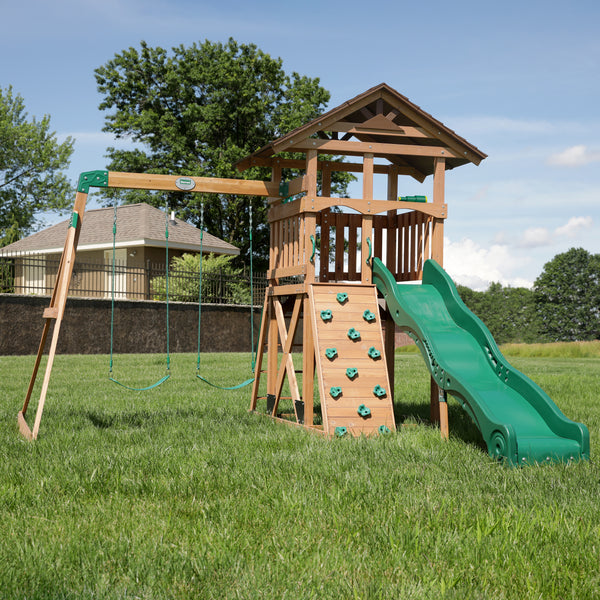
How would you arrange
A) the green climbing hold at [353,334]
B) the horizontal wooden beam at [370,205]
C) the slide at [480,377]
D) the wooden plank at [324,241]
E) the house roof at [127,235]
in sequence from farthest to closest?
the house roof at [127,235] < the wooden plank at [324,241] < the horizontal wooden beam at [370,205] < the green climbing hold at [353,334] < the slide at [480,377]

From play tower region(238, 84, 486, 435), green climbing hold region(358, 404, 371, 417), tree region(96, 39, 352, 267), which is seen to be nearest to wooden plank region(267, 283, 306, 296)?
play tower region(238, 84, 486, 435)

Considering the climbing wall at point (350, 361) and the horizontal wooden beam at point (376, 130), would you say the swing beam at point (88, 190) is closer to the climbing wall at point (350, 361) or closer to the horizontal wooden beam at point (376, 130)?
the horizontal wooden beam at point (376, 130)

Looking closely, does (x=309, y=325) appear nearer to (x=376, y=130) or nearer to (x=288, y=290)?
(x=288, y=290)

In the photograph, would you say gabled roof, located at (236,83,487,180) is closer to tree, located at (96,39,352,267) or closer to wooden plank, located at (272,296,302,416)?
wooden plank, located at (272,296,302,416)

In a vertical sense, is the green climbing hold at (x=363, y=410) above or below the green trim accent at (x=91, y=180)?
below

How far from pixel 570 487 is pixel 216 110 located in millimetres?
32093

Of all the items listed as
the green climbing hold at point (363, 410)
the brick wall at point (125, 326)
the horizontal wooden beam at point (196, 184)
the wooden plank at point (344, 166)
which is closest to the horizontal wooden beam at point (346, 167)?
the wooden plank at point (344, 166)

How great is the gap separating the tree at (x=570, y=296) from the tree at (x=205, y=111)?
3269 centimetres

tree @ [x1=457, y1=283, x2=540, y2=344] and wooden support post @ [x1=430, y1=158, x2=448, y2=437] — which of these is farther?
tree @ [x1=457, y1=283, x2=540, y2=344]

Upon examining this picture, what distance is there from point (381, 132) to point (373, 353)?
280 cm

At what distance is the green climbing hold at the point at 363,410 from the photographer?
7.38 meters

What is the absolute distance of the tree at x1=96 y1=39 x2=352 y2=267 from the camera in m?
35.2

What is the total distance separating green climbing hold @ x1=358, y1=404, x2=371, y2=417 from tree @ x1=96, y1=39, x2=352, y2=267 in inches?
1106

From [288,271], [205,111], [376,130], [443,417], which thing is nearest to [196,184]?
[288,271]
